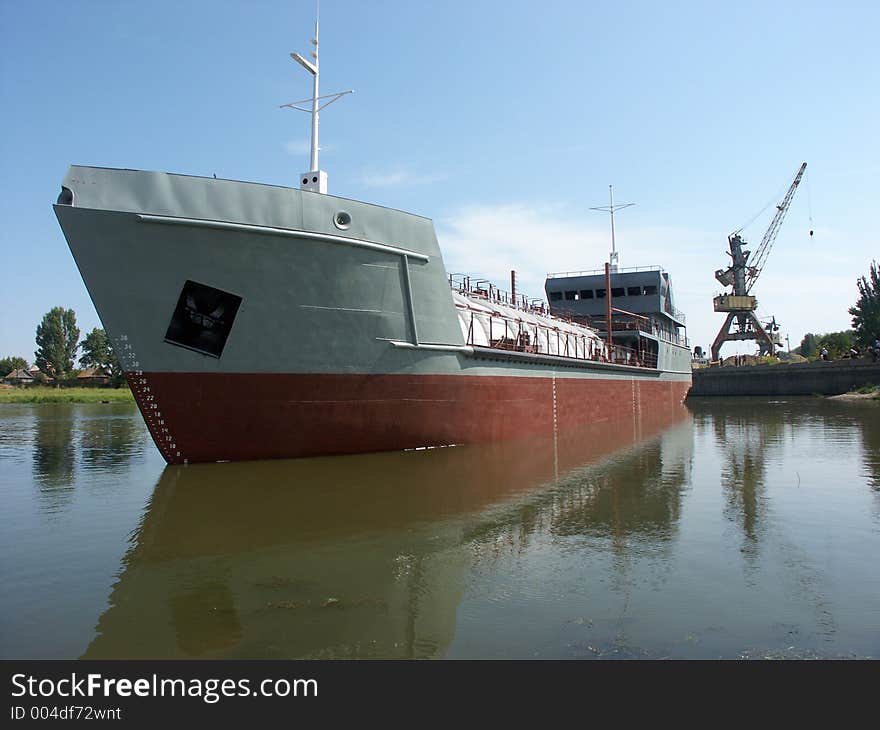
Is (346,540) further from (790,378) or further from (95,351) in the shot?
(95,351)

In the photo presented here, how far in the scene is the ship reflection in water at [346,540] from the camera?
3.71m

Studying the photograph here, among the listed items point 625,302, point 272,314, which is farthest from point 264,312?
point 625,302

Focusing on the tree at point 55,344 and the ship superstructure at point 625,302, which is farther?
the tree at point 55,344

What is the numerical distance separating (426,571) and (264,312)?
20.5ft

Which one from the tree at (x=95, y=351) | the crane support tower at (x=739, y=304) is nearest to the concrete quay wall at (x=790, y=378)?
the crane support tower at (x=739, y=304)

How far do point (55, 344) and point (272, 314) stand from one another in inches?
2748

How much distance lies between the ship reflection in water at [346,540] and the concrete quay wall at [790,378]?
41359 mm

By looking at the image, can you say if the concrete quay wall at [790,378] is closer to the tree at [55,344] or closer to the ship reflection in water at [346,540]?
the ship reflection in water at [346,540]

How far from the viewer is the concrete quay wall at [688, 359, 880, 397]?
4403 cm

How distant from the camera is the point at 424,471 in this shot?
9766mm

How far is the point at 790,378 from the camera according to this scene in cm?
4797

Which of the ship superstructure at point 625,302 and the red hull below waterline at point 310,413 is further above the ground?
the ship superstructure at point 625,302
